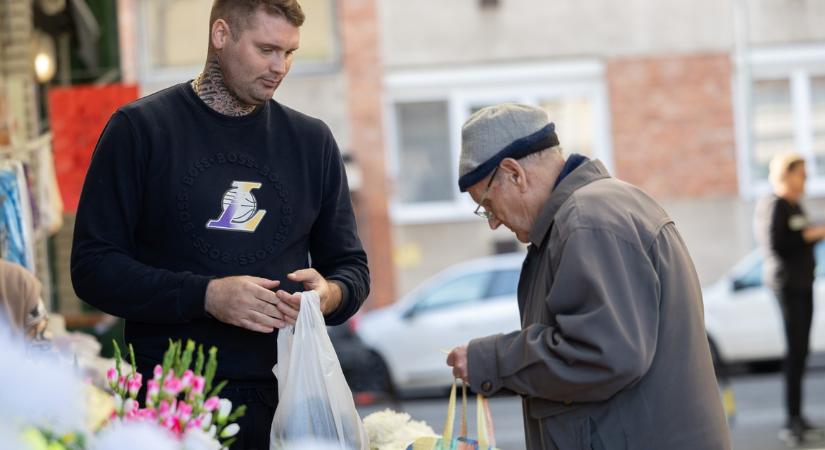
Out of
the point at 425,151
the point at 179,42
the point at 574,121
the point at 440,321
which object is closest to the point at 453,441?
the point at 440,321

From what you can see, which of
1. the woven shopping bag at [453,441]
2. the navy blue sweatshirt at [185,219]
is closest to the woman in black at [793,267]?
the woven shopping bag at [453,441]

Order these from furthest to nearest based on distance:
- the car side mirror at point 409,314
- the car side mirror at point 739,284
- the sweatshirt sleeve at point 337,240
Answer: the car side mirror at point 409,314, the car side mirror at point 739,284, the sweatshirt sleeve at point 337,240

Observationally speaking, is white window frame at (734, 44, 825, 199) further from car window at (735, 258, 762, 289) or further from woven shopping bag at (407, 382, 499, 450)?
woven shopping bag at (407, 382, 499, 450)

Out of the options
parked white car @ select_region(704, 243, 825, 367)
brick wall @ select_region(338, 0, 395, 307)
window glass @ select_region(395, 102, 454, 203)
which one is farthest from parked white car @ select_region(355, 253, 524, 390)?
window glass @ select_region(395, 102, 454, 203)

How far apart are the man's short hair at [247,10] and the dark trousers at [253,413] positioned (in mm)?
860

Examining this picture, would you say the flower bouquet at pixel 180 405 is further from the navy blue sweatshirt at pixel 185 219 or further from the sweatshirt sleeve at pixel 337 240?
the sweatshirt sleeve at pixel 337 240

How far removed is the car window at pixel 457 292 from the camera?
1407cm

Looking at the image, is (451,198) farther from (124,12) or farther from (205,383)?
(205,383)

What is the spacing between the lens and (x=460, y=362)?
3057 millimetres

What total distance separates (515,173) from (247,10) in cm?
78

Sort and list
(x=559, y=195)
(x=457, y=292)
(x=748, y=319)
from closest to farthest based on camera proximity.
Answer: (x=559, y=195) → (x=748, y=319) → (x=457, y=292)

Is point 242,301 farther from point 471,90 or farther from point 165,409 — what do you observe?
point 471,90

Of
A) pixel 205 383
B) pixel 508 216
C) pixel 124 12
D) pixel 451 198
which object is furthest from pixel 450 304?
pixel 205 383

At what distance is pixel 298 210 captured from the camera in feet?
9.96
